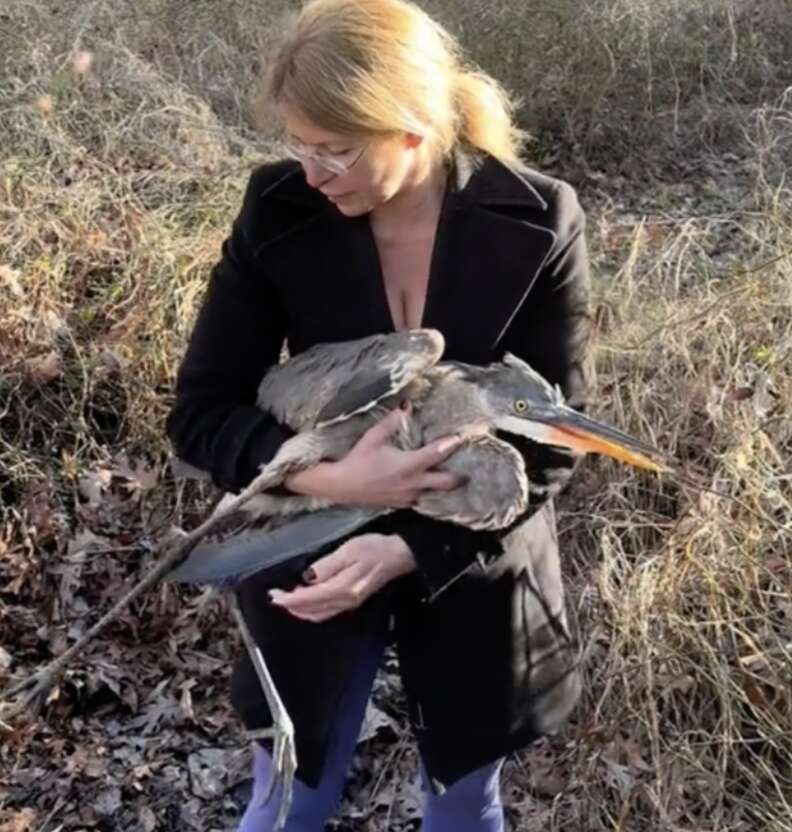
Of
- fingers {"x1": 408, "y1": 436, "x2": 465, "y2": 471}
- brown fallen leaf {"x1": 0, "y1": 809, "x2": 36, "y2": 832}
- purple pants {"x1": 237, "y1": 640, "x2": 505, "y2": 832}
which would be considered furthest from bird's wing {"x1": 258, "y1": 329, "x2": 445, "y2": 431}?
brown fallen leaf {"x1": 0, "y1": 809, "x2": 36, "y2": 832}

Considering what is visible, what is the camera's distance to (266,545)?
2.12m

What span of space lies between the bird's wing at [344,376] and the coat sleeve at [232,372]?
0.13 ft

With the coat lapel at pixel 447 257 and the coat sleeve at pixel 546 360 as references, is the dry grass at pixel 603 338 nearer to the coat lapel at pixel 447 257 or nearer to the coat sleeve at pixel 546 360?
the coat sleeve at pixel 546 360

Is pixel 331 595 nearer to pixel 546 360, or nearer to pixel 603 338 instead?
pixel 546 360

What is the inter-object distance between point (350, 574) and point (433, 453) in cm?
25

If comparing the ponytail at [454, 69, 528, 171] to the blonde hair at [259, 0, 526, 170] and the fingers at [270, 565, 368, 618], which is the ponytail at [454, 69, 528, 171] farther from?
the fingers at [270, 565, 368, 618]

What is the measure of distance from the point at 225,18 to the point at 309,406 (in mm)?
5677

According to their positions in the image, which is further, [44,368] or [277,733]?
[44,368]

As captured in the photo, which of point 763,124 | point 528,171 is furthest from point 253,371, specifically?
point 763,124

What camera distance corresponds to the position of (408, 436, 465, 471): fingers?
6.54 ft

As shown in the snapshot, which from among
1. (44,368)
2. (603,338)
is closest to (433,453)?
(603,338)

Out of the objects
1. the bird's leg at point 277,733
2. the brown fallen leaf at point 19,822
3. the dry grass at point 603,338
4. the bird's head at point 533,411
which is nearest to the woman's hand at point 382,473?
the bird's head at point 533,411

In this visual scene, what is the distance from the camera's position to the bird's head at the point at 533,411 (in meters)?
2.05

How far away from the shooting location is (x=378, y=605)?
221 centimetres
